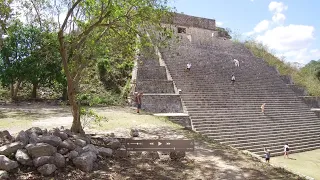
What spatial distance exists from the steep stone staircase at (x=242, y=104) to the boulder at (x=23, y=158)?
353 inches

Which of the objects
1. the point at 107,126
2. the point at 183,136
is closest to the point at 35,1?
the point at 107,126

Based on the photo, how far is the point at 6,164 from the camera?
5.56m

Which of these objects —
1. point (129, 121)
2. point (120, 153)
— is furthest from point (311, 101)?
point (120, 153)

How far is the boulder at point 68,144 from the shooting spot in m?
6.41

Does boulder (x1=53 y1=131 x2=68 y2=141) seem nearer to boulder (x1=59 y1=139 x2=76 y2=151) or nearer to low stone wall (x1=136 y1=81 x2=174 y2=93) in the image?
boulder (x1=59 y1=139 x2=76 y2=151)

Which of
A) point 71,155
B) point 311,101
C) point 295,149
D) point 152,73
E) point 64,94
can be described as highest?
point 152,73

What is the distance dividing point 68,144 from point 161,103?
967 cm

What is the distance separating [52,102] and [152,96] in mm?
6561

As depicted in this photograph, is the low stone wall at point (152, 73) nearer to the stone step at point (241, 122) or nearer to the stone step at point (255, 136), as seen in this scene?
the stone step at point (241, 122)

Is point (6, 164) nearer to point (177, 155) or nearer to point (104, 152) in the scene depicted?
point (104, 152)

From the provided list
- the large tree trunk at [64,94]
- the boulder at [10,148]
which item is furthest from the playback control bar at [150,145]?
the large tree trunk at [64,94]

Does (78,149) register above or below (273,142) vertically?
above

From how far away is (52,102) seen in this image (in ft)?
59.4

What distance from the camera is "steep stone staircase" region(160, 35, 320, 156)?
14.4m
